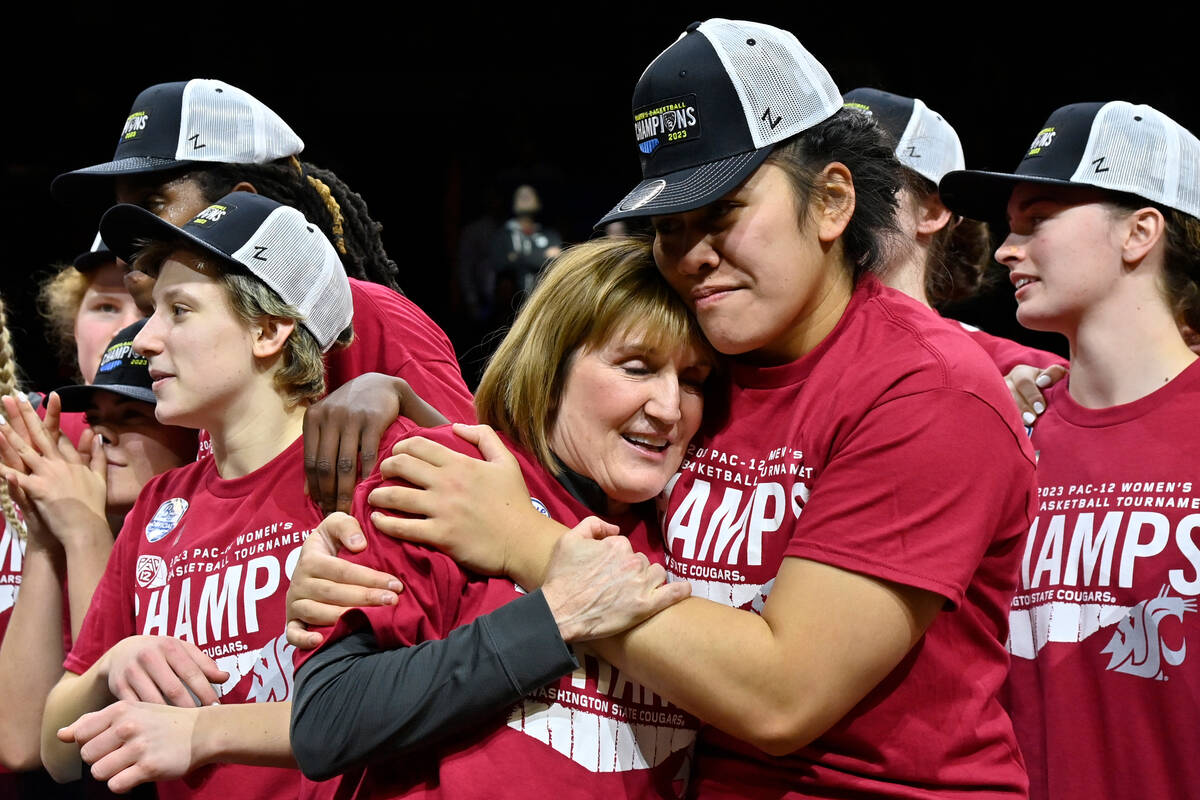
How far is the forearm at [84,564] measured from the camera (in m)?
2.24

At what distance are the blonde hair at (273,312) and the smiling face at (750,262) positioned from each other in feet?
2.31

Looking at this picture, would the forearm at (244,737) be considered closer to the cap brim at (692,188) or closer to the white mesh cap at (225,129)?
the cap brim at (692,188)

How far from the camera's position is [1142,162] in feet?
7.75

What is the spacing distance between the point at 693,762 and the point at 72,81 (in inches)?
236

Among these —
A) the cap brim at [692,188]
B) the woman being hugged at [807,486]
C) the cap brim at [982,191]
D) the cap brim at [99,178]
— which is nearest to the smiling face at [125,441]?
the cap brim at [99,178]

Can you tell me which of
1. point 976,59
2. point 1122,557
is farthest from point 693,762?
point 976,59

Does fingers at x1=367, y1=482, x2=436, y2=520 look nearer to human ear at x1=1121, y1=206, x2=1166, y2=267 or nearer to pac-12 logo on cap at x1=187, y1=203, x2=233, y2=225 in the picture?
pac-12 logo on cap at x1=187, y1=203, x2=233, y2=225

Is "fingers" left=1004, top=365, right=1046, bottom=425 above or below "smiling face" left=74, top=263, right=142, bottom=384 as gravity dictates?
above

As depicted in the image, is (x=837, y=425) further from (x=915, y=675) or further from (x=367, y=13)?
(x=367, y=13)

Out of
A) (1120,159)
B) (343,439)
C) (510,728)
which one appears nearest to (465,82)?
(1120,159)

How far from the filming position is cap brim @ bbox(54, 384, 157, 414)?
2.36 metres

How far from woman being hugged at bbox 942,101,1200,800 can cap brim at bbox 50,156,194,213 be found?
158 cm

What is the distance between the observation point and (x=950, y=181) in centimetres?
251

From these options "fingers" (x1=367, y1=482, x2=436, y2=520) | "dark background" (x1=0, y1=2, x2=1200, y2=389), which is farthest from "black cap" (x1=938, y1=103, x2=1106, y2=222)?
"dark background" (x1=0, y1=2, x2=1200, y2=389)
